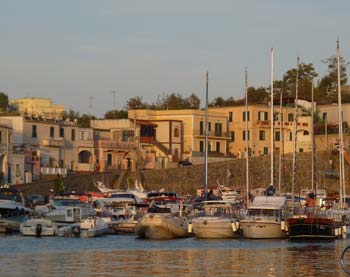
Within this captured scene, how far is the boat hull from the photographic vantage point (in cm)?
5778

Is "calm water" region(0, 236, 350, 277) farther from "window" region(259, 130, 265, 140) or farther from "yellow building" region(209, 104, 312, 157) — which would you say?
"window" region(259, 130, 265, 140)

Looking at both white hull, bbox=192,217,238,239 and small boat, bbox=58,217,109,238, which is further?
small boat, bbox=58,217,109,238

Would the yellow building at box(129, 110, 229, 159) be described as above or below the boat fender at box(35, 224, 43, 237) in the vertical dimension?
above

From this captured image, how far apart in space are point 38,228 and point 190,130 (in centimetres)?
5419

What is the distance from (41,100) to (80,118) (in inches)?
299

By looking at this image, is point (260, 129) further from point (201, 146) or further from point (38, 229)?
point (38, 229)

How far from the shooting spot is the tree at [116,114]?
4998 inches

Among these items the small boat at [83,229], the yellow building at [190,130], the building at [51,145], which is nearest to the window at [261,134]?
the yellow building at [190,130]

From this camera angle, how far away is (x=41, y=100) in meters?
132

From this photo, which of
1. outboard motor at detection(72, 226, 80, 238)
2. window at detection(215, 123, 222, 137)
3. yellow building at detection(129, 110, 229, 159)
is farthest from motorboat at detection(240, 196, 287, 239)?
window at detection(215, 123, 222, 137)

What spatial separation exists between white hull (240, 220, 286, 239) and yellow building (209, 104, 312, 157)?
53718 millimetres

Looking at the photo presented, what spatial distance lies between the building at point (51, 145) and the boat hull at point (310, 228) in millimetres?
43775

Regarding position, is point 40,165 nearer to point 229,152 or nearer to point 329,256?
point 229,152

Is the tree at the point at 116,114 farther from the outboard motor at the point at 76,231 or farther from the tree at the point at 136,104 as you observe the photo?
the outboard motor at the point at 76,231
